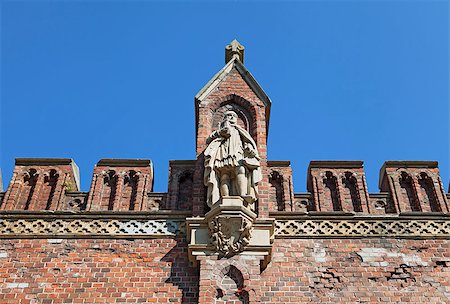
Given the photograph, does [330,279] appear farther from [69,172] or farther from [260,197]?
[69,172]

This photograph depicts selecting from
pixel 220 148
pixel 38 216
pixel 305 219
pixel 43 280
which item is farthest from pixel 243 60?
pixel 43 280

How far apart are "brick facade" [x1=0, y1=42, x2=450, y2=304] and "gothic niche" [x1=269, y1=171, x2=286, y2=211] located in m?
0.02

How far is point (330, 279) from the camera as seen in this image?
9125 millimetres

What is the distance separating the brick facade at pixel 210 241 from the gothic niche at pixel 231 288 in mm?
14

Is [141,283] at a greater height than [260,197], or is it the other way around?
[260,197]

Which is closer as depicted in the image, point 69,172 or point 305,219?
point 305,219

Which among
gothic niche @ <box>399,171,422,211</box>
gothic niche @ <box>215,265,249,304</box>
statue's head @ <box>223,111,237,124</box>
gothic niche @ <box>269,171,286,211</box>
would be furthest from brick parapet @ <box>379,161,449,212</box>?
gothic niche @ <box>215,265,249,304</box>

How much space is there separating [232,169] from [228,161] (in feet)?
0.47

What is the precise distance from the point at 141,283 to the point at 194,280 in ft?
2.48

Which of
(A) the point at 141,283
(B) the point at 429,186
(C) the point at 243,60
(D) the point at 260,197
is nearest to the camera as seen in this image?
(A) the point at 141,283

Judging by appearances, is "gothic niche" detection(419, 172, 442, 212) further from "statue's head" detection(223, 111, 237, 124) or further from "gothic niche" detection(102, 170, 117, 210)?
"gothic niche" detection(102, 170, 117, 210)

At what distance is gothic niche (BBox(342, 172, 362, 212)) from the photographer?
1025 centimetres

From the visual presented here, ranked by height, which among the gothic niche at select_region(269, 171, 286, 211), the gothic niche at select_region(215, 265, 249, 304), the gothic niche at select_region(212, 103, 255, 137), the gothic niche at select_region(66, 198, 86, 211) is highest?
the gothic niche at select_region(212, 103, 255, 137)

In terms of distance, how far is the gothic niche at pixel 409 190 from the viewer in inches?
406
